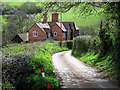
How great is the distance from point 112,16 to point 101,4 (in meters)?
2.05

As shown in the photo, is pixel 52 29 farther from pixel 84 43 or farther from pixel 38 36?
pixel 84 43

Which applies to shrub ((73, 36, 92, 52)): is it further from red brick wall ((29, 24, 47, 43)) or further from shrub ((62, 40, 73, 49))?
shrub ((62, 40, 73, 49))

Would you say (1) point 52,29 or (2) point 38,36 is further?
(2) point 38,36

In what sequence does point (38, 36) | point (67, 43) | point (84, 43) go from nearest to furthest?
Answer: point (84, 43)
point (38, 36)
point (67, 43)

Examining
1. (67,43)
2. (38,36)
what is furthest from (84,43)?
(67,43)

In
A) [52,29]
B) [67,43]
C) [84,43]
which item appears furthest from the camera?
[67,43]

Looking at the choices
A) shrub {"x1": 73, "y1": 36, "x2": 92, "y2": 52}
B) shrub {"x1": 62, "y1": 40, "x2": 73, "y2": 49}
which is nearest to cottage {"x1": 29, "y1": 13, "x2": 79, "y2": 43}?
shrub {"x1": 73, "y1": 36, "x2": 92, "y2": 52}

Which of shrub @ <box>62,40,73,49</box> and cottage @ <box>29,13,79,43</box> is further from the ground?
cottage @ <box>29,13,79,43</box>

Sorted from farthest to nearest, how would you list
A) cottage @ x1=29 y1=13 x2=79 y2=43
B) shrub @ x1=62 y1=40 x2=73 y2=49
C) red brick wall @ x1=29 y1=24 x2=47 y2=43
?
shrub @ x1=62 y1=40 x2=73 y2=49, cottage @ x1=29 y1=13 x2=79 y2=43, red brick wall @ x1=29 y1=24 x2=47 y2=43

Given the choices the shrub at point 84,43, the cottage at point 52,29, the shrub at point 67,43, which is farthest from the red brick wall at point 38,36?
the shrub at point 67,43

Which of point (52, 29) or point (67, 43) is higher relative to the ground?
point (52, 29)

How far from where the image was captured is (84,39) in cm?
2197

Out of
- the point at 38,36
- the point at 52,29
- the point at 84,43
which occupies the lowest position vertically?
the point at 84,43

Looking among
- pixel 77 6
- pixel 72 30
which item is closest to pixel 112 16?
pixel 77 6
